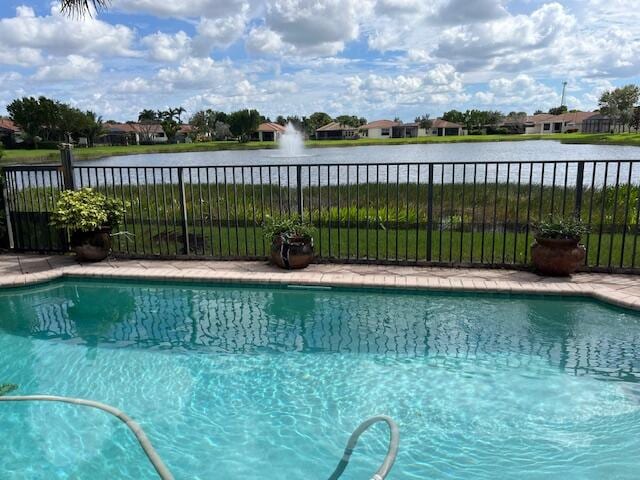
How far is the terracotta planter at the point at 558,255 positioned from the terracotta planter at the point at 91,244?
5.14 meters

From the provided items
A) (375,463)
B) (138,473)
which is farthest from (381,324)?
(138,473)

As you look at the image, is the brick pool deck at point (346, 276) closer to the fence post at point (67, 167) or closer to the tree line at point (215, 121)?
the fence post at point (67, 167)

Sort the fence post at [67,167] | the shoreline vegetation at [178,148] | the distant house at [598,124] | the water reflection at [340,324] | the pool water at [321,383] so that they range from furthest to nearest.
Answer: the distant house at [598,124] < the shoreline vegetation at [178,148] < the fence post at [67,167] < the water reflection at [340,324] < the pool water at [321,383]

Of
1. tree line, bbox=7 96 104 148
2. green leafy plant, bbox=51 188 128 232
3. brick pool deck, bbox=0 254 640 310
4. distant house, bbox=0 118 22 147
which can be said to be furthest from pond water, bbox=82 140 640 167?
distant house, bbox=0 118 22 147

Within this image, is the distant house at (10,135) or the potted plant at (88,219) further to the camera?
the distant house at (10,135)

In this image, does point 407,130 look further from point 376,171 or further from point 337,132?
point 376,171

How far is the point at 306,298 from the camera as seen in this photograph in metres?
5.24

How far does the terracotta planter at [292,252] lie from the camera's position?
5.76 m

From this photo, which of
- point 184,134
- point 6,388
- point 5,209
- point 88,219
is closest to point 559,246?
point 6,388

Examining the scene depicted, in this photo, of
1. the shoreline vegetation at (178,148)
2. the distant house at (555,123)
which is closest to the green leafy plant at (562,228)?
the shoreline vegetation at (178,148)

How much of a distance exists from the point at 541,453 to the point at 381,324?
6.57 feet

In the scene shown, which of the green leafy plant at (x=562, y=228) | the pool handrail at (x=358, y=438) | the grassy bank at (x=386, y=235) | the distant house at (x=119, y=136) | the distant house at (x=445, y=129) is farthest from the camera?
the distant house at (x=445, y=129)

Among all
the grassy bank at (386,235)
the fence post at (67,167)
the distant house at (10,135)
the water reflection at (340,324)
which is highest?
the distant house at (10,135)

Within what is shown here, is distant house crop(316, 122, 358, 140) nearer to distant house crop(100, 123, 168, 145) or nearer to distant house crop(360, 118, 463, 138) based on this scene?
distant house crop(360, 118, 463, 138)
